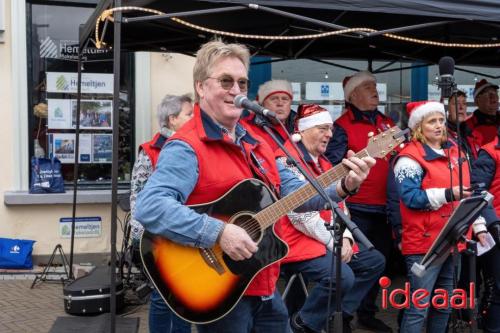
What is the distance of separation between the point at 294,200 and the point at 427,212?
1628mm

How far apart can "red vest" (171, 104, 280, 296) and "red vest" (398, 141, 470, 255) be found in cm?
169

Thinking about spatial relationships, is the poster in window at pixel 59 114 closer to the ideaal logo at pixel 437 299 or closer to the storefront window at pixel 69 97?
the storefront window at pixel 69 97

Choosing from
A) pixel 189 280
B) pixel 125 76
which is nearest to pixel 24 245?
pixel 125 76

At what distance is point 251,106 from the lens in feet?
8.46

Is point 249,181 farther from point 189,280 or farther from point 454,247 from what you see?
point 454,247

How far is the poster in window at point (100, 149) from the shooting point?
302 inches

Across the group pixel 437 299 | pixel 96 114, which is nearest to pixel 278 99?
pixel 437 299

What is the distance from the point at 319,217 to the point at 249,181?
1.59 m

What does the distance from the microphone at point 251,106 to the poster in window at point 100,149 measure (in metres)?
5.26

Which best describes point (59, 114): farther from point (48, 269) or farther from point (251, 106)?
point (251, 106)

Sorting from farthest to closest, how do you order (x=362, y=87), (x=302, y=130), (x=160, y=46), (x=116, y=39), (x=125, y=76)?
(x=125, y=76)
(x=160, y=46)
(x=362, y=87)
(x=302, y=130)
(x=116, y=39)

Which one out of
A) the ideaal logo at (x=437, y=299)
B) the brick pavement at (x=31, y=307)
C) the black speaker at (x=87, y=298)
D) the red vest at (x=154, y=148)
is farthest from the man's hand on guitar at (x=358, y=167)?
the black speaker at (x=87, y=298)

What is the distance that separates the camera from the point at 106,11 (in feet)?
13.6

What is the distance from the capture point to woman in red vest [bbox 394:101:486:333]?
4168mm
